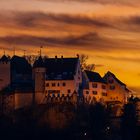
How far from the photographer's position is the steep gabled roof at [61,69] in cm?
12800

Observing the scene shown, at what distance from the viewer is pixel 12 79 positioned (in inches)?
4968

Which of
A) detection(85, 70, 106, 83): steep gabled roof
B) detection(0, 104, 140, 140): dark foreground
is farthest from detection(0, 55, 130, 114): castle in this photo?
detection(0, 104, 140, 140): dark foreground

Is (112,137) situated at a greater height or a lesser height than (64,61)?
lesser

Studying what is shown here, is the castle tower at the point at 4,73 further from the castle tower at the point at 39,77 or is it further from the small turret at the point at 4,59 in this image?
the castle tower at the point at 39,77

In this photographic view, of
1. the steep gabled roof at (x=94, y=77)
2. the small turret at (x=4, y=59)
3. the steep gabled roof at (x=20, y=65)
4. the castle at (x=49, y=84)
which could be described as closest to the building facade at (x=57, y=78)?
the castle at (x=49, y=84)

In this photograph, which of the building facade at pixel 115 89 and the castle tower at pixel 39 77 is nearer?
the castle tower at pixel 39 77

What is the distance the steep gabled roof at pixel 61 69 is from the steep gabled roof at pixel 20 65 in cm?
245

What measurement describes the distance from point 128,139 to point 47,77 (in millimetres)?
19436

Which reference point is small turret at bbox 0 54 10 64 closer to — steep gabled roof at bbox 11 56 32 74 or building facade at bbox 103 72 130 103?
steep gabled roof at bbox 11 56 32 74

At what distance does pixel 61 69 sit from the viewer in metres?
129

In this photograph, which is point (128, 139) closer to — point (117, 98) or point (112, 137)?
point (112, 137)

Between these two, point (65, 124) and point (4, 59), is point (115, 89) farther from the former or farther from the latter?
point (65, 124)

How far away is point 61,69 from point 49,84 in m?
3.80

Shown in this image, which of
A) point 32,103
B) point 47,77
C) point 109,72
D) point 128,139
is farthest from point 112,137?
point 109,72
